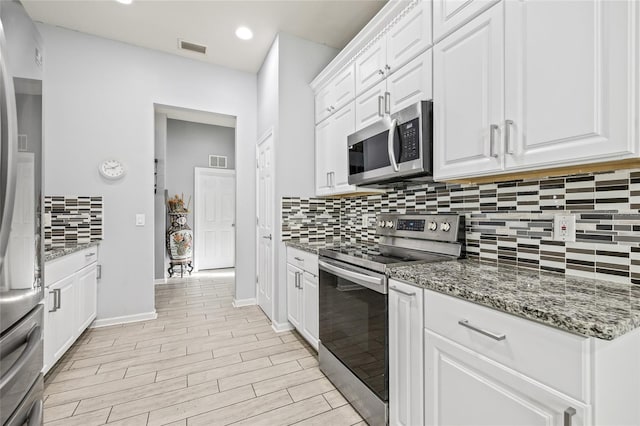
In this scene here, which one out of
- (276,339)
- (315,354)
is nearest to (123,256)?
(276,339)

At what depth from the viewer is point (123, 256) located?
3.19 meters

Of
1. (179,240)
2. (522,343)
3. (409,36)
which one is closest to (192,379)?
(522,343)

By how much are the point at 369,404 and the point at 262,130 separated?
296 centimetres

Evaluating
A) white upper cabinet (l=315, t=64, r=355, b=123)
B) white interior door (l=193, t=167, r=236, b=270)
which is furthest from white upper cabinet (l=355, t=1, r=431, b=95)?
white interior door (l=193, t=167, r=236, b=270)

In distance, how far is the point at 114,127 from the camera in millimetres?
3168

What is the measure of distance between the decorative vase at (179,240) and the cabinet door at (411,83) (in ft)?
14.6

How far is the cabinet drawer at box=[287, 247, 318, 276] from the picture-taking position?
2338 millimetres

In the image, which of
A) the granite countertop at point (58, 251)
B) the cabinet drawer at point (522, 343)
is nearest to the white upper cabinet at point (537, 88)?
the cabinet drawer at point (522, 343)

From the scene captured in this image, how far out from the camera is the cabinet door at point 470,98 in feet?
4.31

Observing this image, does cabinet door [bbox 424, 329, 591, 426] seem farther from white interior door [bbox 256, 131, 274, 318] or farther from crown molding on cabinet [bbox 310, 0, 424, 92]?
white interior door [bbox 256, 131, 274, 318]

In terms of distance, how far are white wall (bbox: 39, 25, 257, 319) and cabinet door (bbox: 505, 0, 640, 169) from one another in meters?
3.31

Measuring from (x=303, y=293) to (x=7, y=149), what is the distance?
81.1 inches

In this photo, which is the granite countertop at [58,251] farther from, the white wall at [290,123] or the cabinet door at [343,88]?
the cabinet door at [343,88]

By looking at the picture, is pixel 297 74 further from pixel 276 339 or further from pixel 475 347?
pixel 475 347
